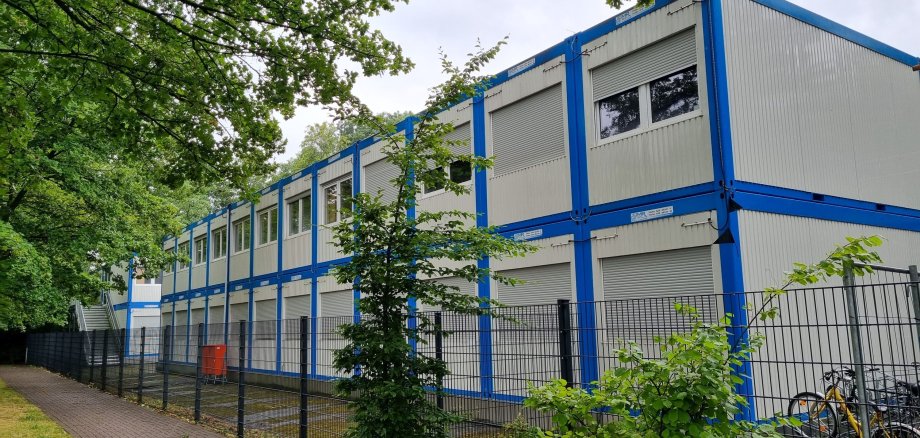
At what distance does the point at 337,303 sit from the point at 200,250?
15710mm

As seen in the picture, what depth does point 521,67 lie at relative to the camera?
13281 mm

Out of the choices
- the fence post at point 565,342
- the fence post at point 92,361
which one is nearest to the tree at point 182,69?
the fence post at point 565,342

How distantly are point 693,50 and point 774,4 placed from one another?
1866mm

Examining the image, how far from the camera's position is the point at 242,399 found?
1057 cm

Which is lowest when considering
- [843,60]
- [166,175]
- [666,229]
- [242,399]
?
[242,399]

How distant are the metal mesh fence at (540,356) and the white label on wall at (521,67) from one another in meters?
5.17

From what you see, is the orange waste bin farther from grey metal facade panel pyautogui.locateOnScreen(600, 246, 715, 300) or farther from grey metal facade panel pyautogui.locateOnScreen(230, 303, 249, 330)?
grey metal facade panel pyautogui.locateOnScreen(230, 303, 249, 330)

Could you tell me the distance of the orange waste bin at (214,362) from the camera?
12404 millimetres

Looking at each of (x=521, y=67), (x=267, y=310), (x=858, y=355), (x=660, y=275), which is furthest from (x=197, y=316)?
(x=858, y=355)

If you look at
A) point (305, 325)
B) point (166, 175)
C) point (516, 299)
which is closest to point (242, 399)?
point (305, 325)

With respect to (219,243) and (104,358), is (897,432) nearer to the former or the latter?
(104,358)

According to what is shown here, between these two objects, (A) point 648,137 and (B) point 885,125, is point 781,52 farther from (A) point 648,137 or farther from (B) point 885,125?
(B) point 885,125

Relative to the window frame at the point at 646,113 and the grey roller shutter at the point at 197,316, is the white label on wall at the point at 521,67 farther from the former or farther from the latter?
the grey roller shutter at the point at 197,316

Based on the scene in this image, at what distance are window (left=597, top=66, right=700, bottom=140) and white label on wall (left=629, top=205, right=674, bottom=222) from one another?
146 centimetres
